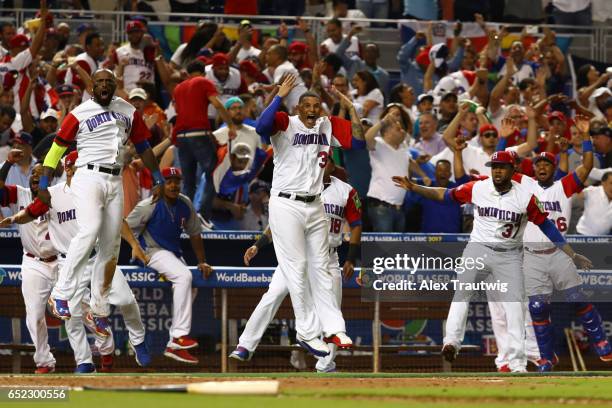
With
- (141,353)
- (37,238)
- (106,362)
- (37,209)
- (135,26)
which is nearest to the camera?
(37,209)

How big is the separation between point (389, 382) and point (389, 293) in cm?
384

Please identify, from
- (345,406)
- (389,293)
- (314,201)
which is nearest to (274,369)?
(389,293)

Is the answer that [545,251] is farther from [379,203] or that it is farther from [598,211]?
[379,203]

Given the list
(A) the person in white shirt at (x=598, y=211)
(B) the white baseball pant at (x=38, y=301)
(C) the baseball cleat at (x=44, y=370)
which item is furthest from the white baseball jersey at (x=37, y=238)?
(A) the person in white shirt at (x=598, y=211)

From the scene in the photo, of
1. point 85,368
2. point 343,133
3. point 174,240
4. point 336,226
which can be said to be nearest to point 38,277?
point 85,368

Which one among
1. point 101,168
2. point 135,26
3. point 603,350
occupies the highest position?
point 135,26

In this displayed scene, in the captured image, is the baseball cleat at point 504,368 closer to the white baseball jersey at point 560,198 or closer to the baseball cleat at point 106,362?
the white baseball jersey at point 560,198

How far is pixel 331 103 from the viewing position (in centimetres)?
1734

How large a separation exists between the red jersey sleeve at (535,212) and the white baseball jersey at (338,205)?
5.42 ft

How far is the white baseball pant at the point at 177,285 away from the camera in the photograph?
46.6 feet

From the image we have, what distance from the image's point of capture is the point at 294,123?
11875 mm

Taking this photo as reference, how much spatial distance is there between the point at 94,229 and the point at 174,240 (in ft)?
9.66

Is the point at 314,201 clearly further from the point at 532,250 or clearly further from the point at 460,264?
the point at 532,250

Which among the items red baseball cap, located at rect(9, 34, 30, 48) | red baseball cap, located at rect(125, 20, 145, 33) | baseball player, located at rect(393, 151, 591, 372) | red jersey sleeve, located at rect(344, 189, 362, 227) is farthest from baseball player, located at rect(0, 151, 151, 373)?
red baseball cap, located at rect(125, 20, 145, 33)
